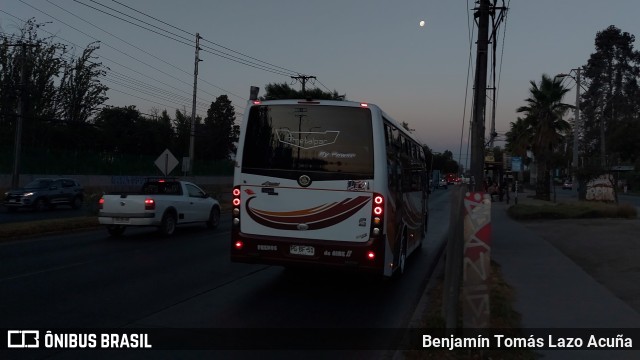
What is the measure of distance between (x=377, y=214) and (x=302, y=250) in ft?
4.19

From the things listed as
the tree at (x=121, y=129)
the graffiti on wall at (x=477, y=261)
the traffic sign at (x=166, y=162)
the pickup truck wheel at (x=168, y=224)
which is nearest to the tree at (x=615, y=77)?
the tree at (x=121, y=129)

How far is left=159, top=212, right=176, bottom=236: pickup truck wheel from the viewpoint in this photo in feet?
54.1

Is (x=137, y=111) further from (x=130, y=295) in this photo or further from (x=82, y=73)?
(x=130, y=295)

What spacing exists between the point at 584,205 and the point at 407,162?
17694 mm

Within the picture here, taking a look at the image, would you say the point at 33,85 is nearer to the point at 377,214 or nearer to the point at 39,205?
the point at 39,205

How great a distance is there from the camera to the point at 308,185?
8820 millimetres

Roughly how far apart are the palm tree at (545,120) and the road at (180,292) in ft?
99.6

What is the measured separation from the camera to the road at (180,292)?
7363mm

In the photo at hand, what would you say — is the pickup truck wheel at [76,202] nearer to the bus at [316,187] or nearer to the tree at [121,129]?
the bus at [316,187]

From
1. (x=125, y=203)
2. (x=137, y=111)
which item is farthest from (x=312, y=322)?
(x=137, y=111)

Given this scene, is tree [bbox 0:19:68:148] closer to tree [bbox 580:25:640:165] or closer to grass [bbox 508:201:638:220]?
grass [bbox 508:201:638:220]

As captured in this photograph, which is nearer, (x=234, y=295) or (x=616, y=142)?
(x=234, y=295)

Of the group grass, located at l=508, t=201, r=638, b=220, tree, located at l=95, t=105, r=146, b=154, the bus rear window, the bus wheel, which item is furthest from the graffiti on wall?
tree, located at l=95, t=105, r=146, b=154

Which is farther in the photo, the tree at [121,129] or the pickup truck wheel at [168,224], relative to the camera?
the tree at [121,129]
